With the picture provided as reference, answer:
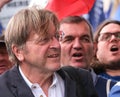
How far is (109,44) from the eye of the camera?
4164 mm

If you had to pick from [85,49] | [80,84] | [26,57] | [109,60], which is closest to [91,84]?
[80,84]

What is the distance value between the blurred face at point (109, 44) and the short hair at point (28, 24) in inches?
63.0

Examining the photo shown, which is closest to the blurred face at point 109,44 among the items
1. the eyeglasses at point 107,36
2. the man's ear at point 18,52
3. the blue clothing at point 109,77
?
the eyeglasses at point 107,36

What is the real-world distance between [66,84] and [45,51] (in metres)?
0.24

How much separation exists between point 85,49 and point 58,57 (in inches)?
39.9

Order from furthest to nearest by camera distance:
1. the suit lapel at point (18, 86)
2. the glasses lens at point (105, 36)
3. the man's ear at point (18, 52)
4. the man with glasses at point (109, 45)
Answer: the glasses lens at point (105, 36) → the man with glasses at point (109, 45) → the man's ear at point (18, 52) → the suit lapel at point (18, 86)

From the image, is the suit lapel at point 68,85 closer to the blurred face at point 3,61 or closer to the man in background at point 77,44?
the man in background at point 77,44

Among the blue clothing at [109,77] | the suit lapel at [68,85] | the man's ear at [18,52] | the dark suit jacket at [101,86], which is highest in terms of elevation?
the man's ear at [18,52]

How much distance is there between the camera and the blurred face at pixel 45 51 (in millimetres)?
2514

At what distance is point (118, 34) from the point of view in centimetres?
415

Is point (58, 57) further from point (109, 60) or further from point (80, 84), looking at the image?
point (109, 60)

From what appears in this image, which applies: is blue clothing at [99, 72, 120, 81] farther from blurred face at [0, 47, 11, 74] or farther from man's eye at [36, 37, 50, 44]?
man's eye at [36, 37, 50, 44]

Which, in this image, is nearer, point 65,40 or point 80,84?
point 80,84

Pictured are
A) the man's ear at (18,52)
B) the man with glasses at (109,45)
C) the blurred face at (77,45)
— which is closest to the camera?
the man's ear at (18,52)
